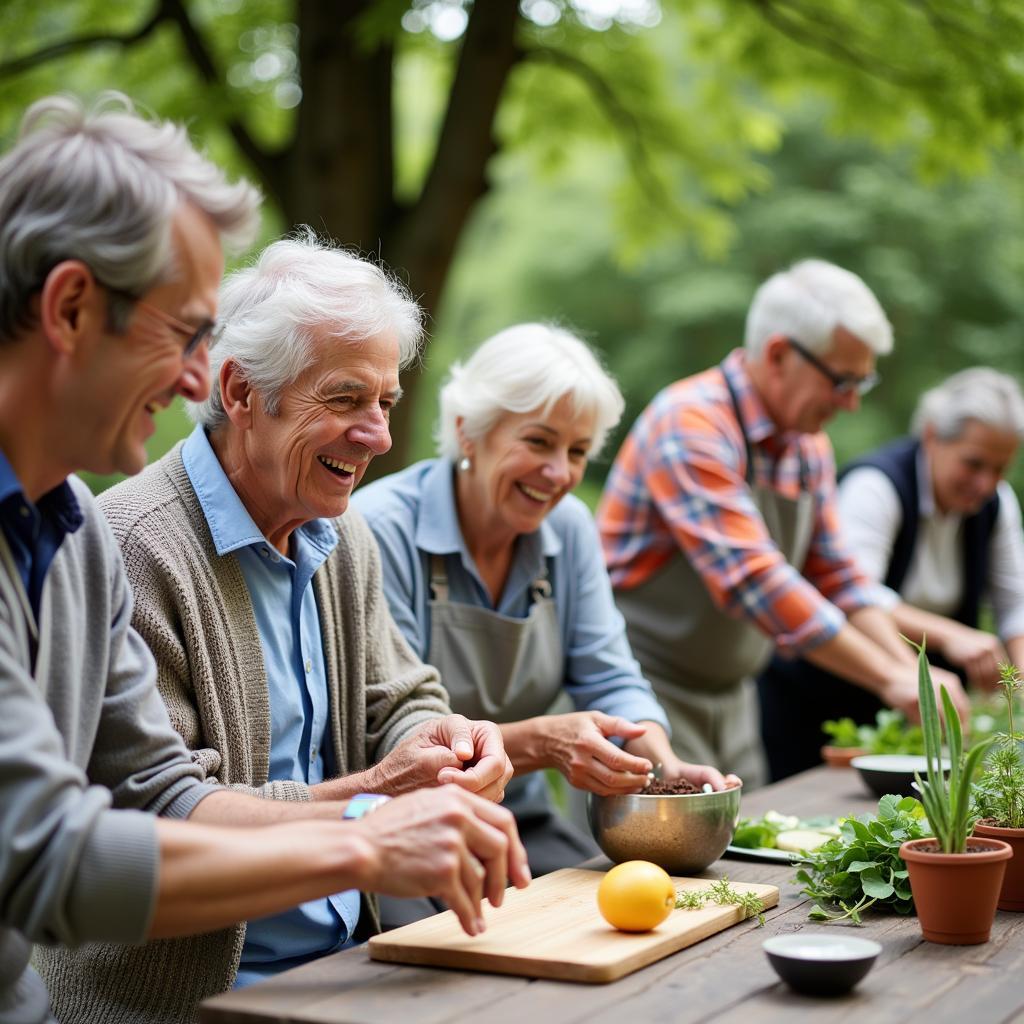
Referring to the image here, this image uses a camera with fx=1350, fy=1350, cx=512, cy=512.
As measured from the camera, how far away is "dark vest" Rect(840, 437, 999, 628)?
4770 millimetres

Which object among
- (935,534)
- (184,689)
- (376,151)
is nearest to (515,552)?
(184,689)

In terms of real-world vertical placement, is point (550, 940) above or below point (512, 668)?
below

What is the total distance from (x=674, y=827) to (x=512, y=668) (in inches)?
30.9

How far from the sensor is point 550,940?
200 cm

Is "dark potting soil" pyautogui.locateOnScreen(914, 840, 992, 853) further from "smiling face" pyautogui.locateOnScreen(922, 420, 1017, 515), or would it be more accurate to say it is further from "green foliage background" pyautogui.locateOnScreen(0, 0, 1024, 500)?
"smiling face" pyautogui.locateOnScreen(922, 420, 1017, 515)

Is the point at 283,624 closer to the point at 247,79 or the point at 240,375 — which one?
the point at 240,375

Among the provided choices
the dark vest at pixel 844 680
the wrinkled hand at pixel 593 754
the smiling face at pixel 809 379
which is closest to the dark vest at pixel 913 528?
the dark vest at pixel 844 680

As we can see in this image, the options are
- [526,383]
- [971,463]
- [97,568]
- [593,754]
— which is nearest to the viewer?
[97,568]

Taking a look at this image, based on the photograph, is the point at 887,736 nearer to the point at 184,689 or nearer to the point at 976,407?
the point at 976,407

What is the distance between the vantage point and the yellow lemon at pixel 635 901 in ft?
6.59

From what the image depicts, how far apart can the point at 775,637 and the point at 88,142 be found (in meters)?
2.63

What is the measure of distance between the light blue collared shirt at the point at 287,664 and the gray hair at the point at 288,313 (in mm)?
167

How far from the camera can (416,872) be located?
5.68 ft

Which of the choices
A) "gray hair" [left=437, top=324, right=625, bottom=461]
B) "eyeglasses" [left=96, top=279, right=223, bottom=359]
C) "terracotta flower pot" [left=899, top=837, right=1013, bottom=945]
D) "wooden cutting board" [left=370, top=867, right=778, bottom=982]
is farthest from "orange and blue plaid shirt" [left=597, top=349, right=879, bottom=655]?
"eyeglasses" [left=96, top=279, right=223, bottom=359]
